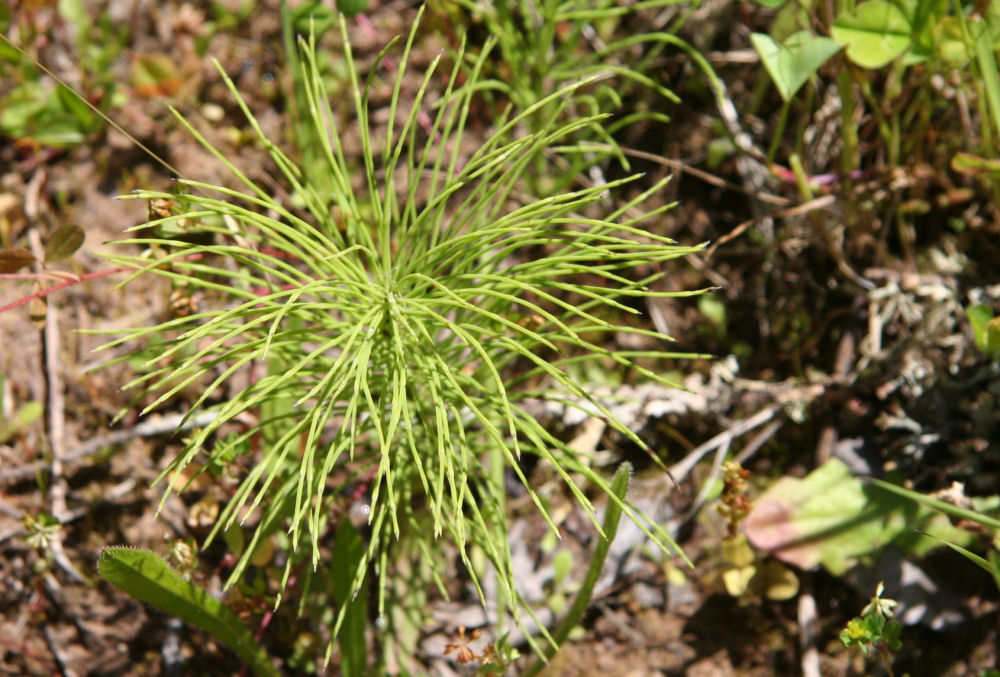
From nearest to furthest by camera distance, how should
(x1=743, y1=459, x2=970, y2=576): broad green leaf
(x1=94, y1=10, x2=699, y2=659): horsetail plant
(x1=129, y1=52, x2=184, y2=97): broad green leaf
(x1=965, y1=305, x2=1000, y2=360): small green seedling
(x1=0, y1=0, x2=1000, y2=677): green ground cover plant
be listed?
1. (x1=94, y1=10, x2=699, y2=659): horsetail plant
2. (x1=965, y1=305, x2=1000, y2=360): small green seedling
3. (x1=0, y1=0, x2=1000, y2=677): green ground cover plant
4. (x1=743, y1=459, x2=970, y2=576): broad green leaf
5. (x1=129, y1=52, x2=184, y2=97): broad green leaf

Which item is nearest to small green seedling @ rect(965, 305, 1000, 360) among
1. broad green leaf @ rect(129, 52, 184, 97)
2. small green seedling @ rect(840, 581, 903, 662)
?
small green seedling @ rect(840, 581, 903, 662)

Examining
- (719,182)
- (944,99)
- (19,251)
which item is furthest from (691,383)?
(19,251)

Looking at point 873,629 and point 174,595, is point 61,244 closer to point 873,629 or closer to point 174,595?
point 174,595

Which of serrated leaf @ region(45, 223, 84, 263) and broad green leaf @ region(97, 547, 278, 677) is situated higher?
serrated leaf @ region(45, 223, 84, 263)

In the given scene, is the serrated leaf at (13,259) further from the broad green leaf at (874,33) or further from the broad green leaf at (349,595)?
the broad green leaf at (874,33)

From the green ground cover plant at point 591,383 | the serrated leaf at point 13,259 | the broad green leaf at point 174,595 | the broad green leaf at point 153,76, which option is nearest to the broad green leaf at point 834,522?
the green ground cover plant at point 591,383

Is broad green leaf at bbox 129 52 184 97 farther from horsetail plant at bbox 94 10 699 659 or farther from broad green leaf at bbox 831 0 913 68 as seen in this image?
broad green leaf at bbox 831 0 913 68
